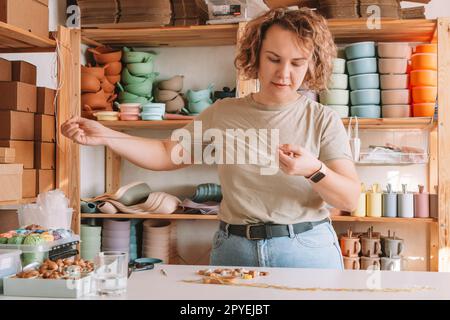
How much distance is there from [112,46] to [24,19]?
2.78 feet

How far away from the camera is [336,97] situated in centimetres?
286

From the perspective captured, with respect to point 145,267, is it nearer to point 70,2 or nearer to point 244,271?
point 244,271

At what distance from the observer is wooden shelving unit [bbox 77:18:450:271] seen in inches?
105

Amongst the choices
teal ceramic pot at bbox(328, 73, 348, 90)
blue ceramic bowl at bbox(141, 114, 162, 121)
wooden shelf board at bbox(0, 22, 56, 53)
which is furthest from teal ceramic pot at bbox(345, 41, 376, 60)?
wooden shelf board at bbox(0, 22, 56, 53)

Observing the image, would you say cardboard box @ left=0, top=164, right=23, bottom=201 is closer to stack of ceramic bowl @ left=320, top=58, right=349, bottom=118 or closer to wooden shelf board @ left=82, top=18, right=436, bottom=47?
wooden shelf board @ left=82, top=18, right=436, bottom=47

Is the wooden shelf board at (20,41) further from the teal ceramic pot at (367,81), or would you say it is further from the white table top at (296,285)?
the teal ceramic pot at (367,81)

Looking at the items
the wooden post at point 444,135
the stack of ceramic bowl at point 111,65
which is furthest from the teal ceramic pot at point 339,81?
the stack of ceramic bowl at point 111,65

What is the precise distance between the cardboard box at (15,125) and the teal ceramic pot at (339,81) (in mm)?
1446

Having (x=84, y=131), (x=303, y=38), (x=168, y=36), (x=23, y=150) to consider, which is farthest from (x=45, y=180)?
(x=303, y=38)

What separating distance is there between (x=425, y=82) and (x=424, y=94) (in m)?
0.06

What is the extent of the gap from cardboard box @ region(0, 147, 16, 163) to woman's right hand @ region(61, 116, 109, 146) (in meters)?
0.70

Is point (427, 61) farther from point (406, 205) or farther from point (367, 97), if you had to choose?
point (406, 205)

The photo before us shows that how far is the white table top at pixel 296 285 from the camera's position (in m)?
1.25
